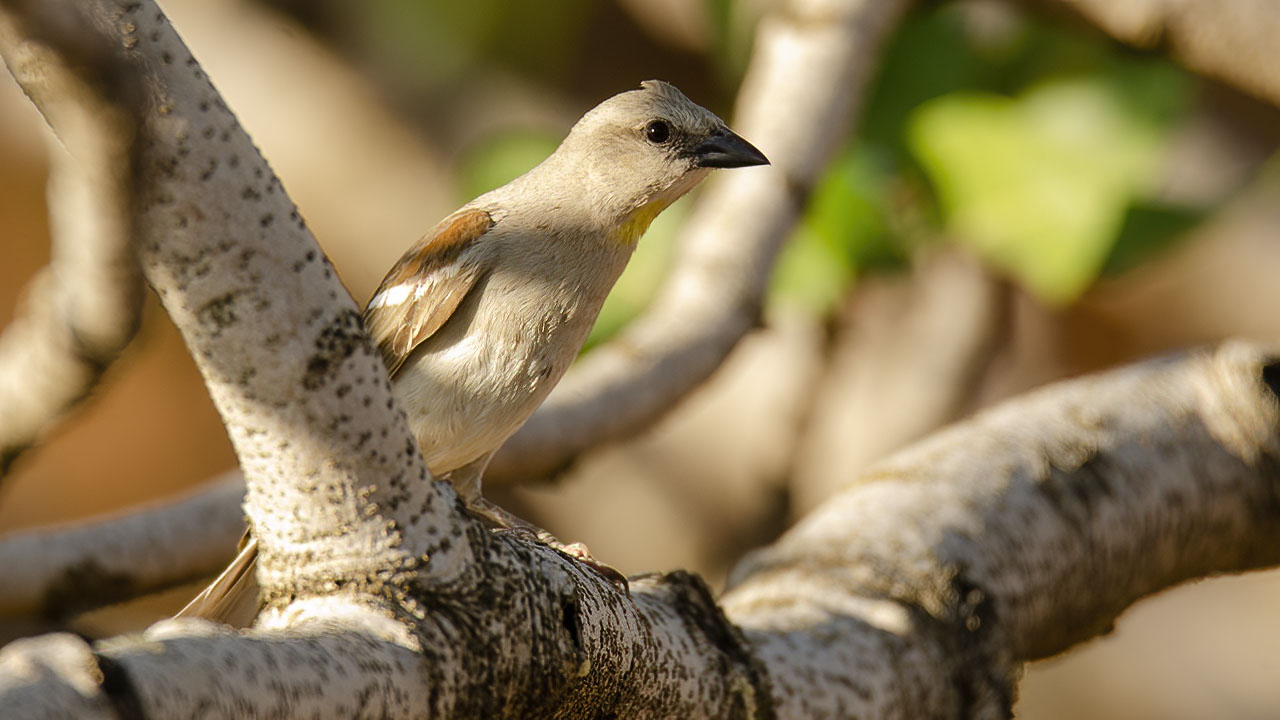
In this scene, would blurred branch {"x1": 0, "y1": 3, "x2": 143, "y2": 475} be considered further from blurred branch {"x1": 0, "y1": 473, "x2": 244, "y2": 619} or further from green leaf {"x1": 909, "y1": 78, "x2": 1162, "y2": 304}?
green leaf {"x1": 909, "y1": 78, "x2": 1162, "y2": 304}

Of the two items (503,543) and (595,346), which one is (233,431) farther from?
(595,346)

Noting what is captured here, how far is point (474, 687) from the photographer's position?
1.21 metres

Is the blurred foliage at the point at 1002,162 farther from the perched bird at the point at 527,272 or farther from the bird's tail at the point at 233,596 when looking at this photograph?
the bird's tail at the point at 233,596

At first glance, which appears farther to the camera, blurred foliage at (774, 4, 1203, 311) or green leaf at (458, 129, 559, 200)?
green leaf at (458, 129, 559, 200)

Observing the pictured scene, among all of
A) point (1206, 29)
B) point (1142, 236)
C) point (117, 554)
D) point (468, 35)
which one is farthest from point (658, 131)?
point (468, 35)

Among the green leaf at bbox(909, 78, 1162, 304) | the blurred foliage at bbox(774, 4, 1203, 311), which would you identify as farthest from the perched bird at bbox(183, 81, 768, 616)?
the green leaf at bbox(909, 78, 1162, 304)

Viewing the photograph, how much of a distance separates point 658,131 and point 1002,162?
2333mm

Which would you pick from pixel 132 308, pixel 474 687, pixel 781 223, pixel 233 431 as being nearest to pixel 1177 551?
pixel 781 223

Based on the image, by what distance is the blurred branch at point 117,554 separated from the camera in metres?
2.39

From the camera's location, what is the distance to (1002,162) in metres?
3.96

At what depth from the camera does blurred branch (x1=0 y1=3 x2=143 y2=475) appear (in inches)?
29.8

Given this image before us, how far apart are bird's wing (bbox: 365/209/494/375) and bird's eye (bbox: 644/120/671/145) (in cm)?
30

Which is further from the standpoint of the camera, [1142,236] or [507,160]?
[507,160]

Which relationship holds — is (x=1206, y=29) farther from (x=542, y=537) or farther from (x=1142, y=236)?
(x=542, y=537)
